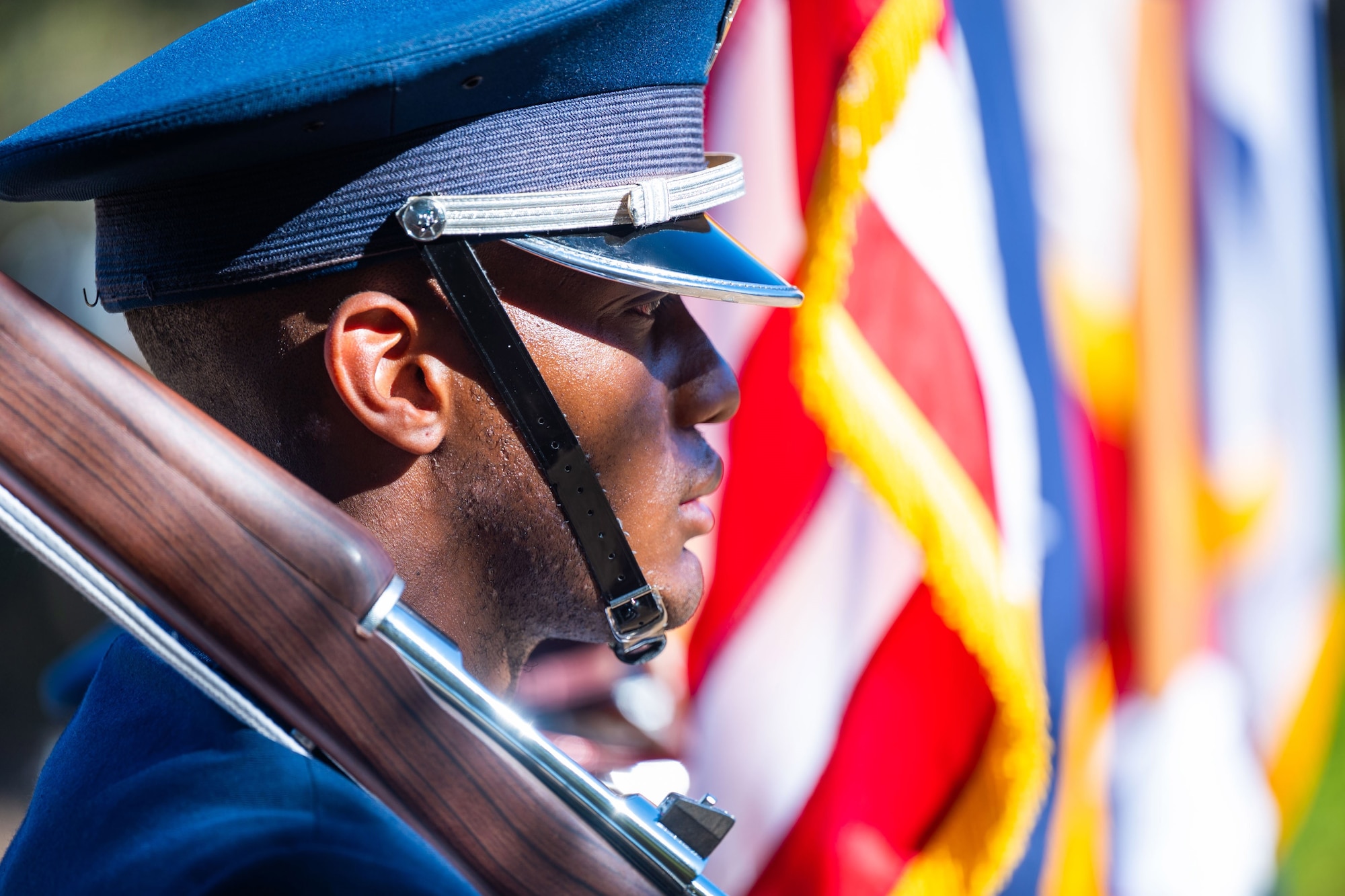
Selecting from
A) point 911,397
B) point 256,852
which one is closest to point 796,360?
point 911,397

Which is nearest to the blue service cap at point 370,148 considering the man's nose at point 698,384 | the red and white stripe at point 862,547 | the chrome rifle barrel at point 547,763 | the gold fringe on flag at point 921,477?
the man's nose at point 698,384

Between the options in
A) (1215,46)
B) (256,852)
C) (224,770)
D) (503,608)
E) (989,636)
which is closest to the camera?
(256,852)

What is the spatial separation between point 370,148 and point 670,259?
0.37m

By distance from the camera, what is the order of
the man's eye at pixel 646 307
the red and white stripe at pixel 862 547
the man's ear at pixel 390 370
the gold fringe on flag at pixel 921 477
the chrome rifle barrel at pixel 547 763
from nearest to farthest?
the chrome rifle barrel at pixel 547 763 < the man's ear at pixel 390 370 < the man's eye at pixel 646 307 < the gold fringe on flag at pixel 921 477 < the red and white stripe at pixel 862 547

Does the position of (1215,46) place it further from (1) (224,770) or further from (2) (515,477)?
(1) (224,770)

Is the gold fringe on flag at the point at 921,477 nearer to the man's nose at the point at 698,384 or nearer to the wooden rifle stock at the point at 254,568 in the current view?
the man's nose at the point at 698,384

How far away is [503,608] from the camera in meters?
1.45

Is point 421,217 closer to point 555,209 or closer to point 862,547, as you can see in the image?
point 555,209

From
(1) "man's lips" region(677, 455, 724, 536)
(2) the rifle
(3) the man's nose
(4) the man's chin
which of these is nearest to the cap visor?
(3) the man's nose

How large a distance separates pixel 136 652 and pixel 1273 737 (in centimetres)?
259

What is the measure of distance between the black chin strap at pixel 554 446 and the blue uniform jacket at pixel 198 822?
410 millimetres

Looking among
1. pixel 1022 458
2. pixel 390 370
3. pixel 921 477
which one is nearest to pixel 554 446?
pixel 390 370

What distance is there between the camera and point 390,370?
52.8 inches

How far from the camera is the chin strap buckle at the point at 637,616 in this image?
147cm
